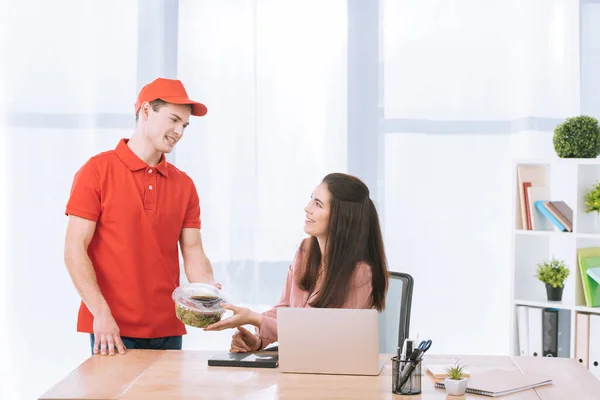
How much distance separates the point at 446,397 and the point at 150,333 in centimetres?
119

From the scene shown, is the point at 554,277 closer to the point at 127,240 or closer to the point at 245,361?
the point at 245,361

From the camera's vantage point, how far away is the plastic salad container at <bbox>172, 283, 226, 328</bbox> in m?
2.51

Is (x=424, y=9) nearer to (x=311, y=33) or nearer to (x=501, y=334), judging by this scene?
(x=311, y=33)

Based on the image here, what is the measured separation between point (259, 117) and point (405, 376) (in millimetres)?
2349

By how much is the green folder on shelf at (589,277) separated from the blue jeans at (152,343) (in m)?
1.90

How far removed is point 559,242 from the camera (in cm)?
416

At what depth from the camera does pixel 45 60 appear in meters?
4.28

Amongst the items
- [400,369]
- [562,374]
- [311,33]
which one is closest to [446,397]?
[400,369]

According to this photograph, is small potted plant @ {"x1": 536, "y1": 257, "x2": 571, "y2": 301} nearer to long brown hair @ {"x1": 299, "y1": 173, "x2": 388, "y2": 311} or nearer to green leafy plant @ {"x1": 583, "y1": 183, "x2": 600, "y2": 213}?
green leafy plant @ {"x1": 583, "y1": 183, "x2": 600, "y2": 213}

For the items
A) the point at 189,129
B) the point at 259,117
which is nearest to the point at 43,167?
the point at 189,129

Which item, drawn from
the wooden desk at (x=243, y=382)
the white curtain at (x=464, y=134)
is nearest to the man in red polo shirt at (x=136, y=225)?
the wooden desk at (x=243, y=382)

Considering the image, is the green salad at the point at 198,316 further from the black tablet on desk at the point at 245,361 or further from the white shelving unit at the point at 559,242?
the white shelving unit at the point at 559,242

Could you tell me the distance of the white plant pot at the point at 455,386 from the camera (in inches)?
85.1

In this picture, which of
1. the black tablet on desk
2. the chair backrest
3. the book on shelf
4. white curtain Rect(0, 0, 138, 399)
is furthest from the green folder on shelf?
white curtain Rect(0, 0, 138, 399)
